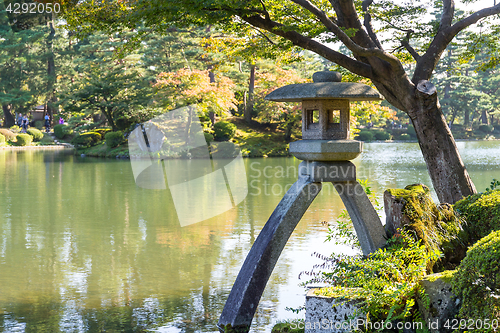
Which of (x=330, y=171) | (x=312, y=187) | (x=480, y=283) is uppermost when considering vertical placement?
(x=330, y=171)

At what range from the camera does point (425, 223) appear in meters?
3.57

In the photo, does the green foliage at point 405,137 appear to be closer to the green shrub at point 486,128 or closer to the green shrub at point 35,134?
the green shrub at point 486,128

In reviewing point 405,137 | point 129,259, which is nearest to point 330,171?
point 129,259

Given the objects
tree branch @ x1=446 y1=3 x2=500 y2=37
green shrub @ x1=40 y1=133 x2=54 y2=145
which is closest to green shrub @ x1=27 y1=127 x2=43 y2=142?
green shrub @ x1=40 y1=133 x2=54 y2=145

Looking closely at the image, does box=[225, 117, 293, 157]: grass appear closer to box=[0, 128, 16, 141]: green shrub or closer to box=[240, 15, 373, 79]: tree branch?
box=[0, 128, 16, 141]: green shrub

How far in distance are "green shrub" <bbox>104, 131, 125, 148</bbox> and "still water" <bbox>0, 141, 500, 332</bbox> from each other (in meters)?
12.1

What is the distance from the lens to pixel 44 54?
32219 mm

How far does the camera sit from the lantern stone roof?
336 cm

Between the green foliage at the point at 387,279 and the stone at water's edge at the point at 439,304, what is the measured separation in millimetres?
76

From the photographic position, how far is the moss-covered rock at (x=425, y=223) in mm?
3482

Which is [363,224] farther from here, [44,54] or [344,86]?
[44,54]

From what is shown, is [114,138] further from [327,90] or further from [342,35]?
[327,90]

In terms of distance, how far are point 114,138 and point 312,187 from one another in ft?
68.5

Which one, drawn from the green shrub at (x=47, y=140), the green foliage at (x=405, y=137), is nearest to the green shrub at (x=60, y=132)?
the green shrub at (x=47, y=140)
